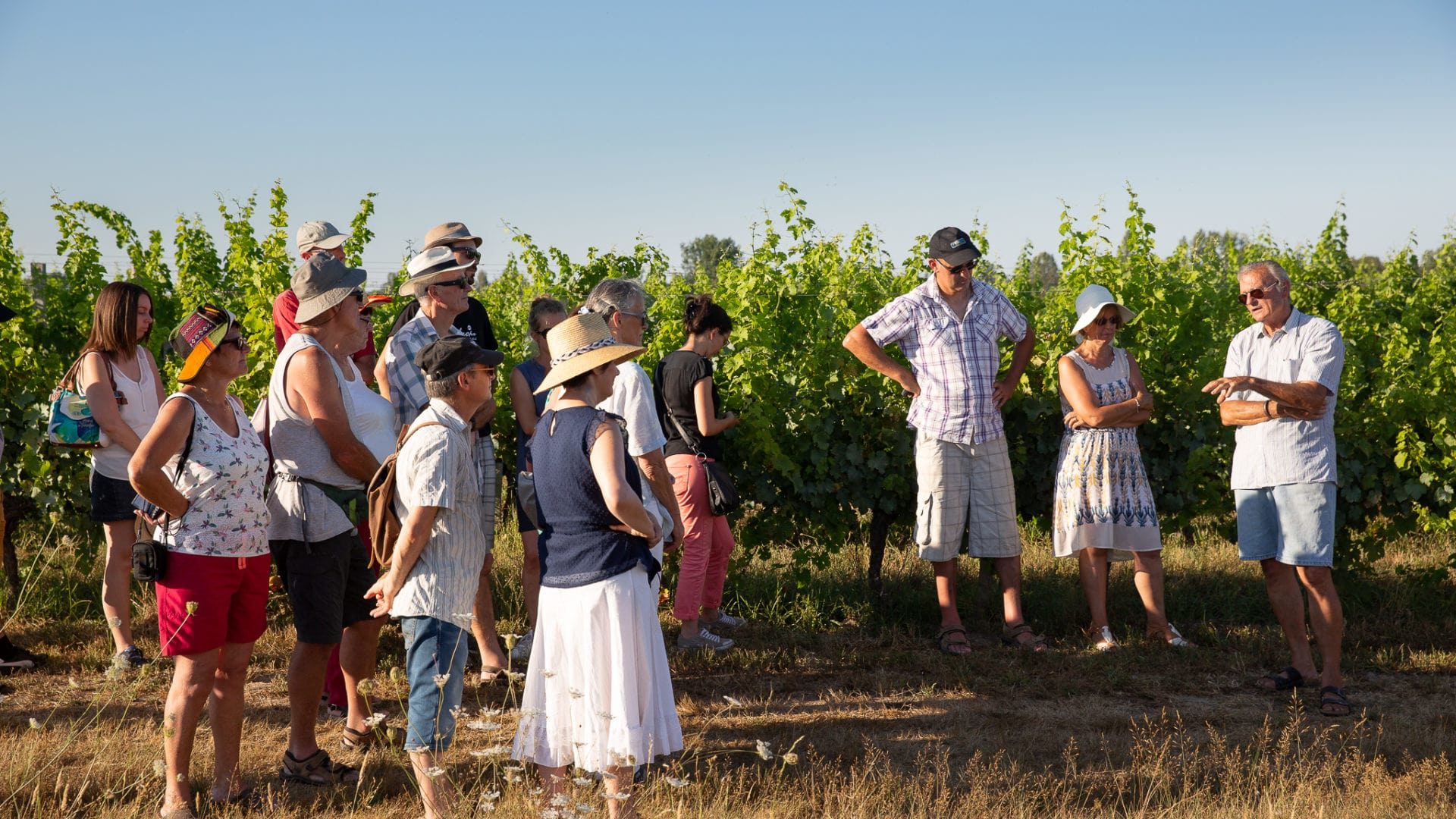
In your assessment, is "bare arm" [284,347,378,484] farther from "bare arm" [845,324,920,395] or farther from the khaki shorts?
the khaki shorts

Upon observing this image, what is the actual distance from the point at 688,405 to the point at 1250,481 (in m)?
2.52

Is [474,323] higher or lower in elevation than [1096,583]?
higher

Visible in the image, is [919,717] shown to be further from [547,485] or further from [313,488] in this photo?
[313,488]

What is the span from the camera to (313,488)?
3887 millimetres

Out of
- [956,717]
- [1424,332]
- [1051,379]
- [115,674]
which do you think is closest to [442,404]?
[115,674]

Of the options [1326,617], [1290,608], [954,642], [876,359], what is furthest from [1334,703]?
[876,359]

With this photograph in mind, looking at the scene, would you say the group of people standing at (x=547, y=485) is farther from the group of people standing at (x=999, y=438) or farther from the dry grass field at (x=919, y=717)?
the dry grass field at (x=919, y=717)

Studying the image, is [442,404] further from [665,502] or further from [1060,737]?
[1060,737]

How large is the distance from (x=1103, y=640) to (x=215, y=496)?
425 centimetres

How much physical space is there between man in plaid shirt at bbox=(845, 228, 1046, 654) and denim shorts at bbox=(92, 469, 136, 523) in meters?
3.44

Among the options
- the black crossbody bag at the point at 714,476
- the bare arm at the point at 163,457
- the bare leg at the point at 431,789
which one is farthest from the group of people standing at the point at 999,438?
the bare arm at the point at 163,457

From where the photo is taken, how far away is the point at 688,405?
5.54 meters

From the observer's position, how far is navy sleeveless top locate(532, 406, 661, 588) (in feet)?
11.0

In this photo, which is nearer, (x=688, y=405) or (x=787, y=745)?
(x=787, y=745)
